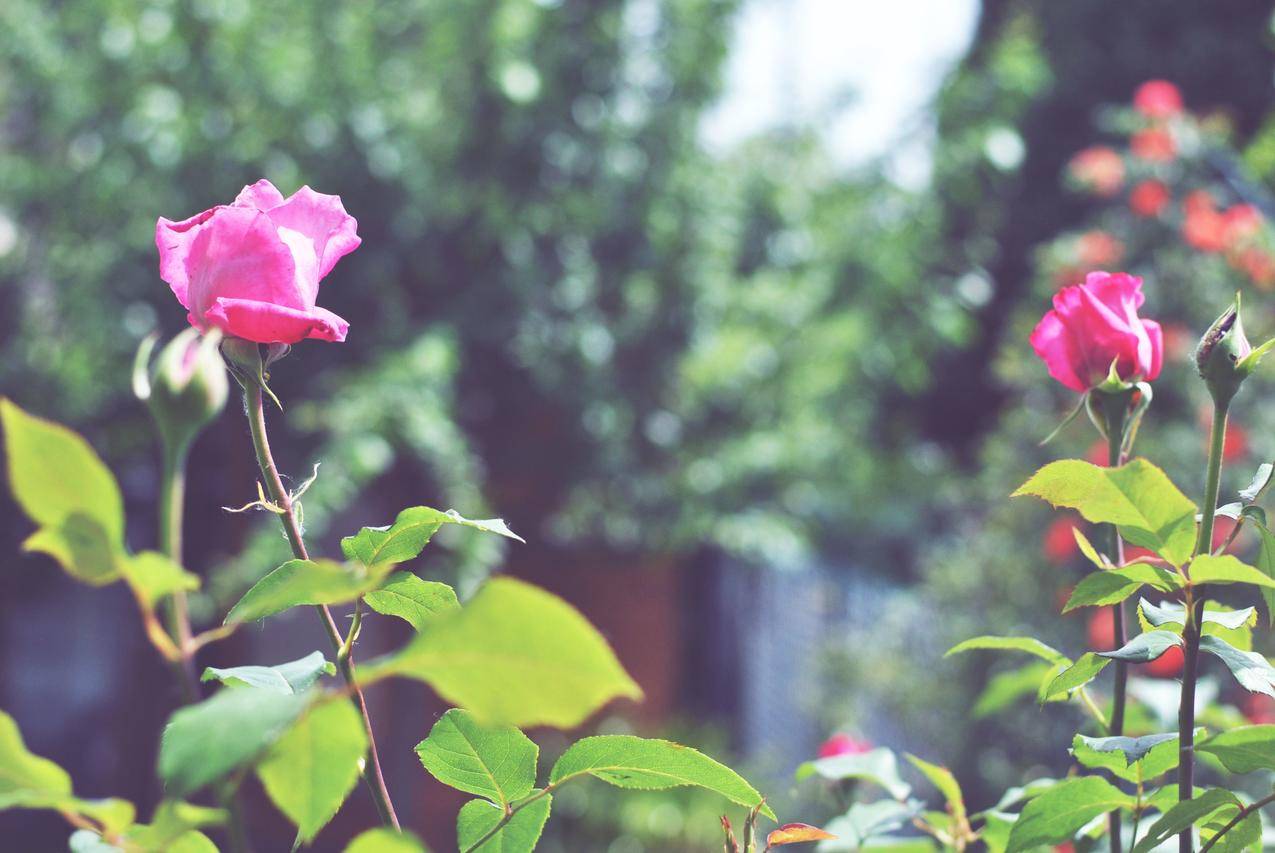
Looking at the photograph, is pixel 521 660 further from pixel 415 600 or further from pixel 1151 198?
pixel 1151 198

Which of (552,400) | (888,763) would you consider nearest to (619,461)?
(552,400)

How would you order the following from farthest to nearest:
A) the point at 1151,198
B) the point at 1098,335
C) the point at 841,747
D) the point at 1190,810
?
the point at 1151,198 < the point at 841,747 < the point at 1098,335 < the point at 1190,810

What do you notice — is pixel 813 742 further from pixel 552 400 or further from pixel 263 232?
pixel 263 232

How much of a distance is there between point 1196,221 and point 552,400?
185cm

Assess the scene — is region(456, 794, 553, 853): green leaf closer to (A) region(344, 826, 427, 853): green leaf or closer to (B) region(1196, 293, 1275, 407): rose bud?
(A) region(344, 826, 427, 853): green leaf

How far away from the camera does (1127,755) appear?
412mm

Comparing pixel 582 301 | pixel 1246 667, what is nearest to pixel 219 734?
pixel 1246 667

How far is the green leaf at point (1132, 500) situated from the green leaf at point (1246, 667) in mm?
47

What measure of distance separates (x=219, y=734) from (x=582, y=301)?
2.97m

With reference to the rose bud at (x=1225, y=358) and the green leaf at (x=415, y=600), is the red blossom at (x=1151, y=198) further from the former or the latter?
the green leaf at (x=415, y=600)

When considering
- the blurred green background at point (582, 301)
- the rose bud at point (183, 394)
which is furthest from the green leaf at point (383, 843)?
the blurred green background at point (582, 301)

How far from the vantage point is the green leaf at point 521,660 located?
25 centimetres

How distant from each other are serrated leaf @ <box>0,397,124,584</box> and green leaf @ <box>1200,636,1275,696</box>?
372mm

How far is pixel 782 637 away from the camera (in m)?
4.54
